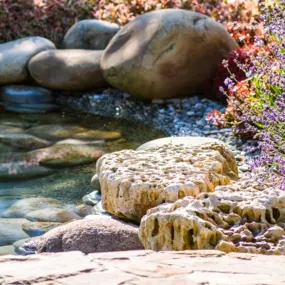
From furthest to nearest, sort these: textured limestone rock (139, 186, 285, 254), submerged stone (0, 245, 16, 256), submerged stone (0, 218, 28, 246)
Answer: submerged stone (0, 218, 28, 246), submerged stone (0, 245, 16, 256), textured limestone rock (139, 186, 285, 254)

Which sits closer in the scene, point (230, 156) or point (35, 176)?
point (230, 156)

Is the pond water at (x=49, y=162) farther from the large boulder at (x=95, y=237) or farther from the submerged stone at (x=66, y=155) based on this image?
the large boulder at (x=95, y=237)

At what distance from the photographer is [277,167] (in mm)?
4910

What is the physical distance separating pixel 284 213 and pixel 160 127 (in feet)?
18.9

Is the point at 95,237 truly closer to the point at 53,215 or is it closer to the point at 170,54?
the point at 53,215

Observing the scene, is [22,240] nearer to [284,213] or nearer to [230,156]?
[230,156]

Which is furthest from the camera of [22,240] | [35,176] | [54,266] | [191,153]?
[35,176]

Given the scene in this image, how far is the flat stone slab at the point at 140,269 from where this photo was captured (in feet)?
8.46

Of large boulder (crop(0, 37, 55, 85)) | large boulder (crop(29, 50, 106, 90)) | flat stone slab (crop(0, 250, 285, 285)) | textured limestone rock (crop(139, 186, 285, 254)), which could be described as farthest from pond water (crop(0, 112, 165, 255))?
flat stone slab (crop(0, 250, 285, 285))

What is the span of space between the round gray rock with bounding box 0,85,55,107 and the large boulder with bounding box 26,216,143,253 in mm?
6565

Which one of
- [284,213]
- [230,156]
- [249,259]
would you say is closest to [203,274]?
[249,259]

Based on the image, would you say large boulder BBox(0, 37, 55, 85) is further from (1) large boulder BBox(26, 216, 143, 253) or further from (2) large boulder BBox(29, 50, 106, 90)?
(1) large boulder BBox(26, 216, 143, 253)

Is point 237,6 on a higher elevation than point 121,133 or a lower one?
higher

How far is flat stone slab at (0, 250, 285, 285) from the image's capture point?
8.46ft
